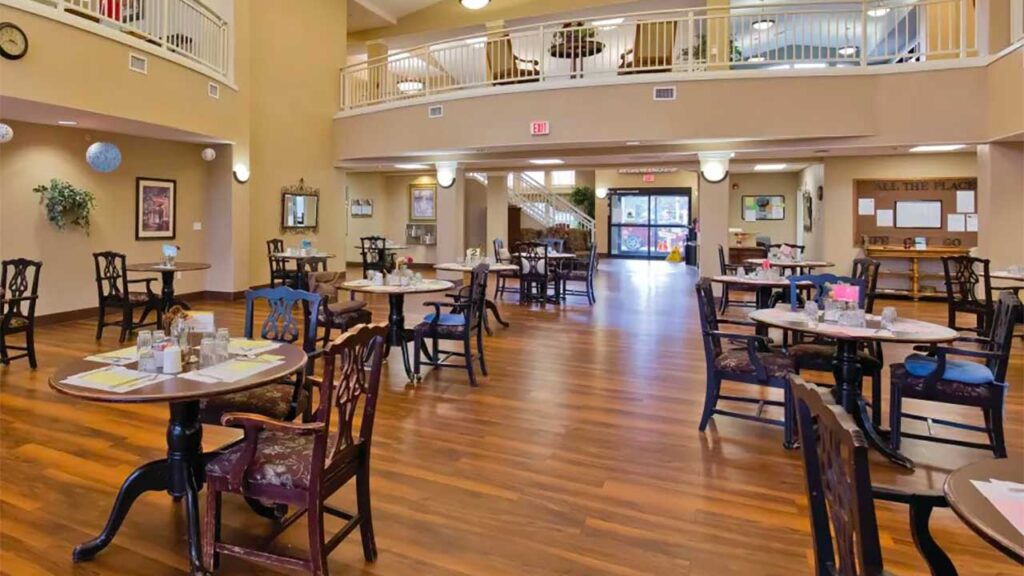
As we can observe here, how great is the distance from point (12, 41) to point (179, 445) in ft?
18.9

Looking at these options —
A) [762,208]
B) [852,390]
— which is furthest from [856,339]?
[762,208]

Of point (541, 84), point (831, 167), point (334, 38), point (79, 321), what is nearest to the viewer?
point (79, 321)

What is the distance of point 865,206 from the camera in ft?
35.8

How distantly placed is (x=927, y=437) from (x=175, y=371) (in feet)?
13.7

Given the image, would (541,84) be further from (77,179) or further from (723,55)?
(77,179)

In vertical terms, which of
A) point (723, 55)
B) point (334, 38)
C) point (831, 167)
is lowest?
point (831, 167)

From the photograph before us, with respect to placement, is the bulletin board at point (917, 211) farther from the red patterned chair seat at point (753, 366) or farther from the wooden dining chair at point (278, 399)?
the wooden dining chair at point (278, 399)

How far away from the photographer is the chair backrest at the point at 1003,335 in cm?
337

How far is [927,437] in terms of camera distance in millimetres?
3725

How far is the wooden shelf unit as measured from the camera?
1029 centimetres

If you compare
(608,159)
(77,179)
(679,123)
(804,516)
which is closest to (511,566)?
(804,516)

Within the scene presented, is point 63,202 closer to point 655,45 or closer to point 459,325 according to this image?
point 459,325

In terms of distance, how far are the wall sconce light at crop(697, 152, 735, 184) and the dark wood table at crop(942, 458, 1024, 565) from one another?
901cm

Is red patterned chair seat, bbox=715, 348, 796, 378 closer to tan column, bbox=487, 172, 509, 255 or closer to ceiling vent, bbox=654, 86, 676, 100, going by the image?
ceiling vent, bbox=654, 86, 676, 100
